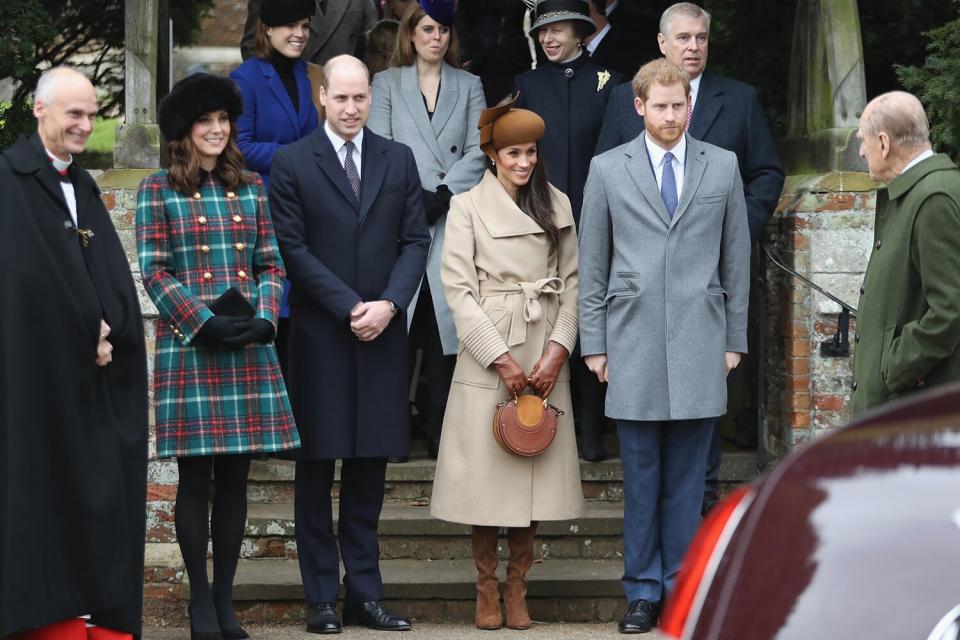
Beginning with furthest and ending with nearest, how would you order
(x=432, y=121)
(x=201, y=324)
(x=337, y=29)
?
1. (x=337, y=29)
2. (x=432, y=121)
3. (x=201, y=324)

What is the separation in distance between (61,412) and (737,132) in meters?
3.33

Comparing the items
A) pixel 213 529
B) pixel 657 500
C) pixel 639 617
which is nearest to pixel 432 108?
pixel 657 500

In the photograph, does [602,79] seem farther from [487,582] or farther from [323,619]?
[323,619]

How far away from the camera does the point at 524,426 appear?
256 inches

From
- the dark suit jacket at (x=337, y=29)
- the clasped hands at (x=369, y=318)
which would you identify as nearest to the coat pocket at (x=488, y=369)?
the clasped hands at (x=369, y=318)

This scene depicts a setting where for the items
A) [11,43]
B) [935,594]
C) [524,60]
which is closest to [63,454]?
[11,43]

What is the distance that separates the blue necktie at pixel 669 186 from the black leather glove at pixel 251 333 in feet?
5.31

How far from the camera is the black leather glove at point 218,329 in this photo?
20.0 ft

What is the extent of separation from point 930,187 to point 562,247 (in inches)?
69.4

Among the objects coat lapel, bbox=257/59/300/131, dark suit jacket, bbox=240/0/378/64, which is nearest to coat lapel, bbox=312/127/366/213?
coat lapel, bbox=257/59/300/131

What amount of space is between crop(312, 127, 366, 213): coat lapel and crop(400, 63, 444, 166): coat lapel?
1034 millimetres

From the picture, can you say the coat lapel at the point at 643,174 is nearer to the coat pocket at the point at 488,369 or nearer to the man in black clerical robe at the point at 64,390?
the coat pocket at the point at 488,369

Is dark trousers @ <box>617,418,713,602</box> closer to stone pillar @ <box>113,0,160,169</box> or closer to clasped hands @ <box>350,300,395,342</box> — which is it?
clasped hands @ <box>350,300,395,342</box>

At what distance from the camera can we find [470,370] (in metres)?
6.64
